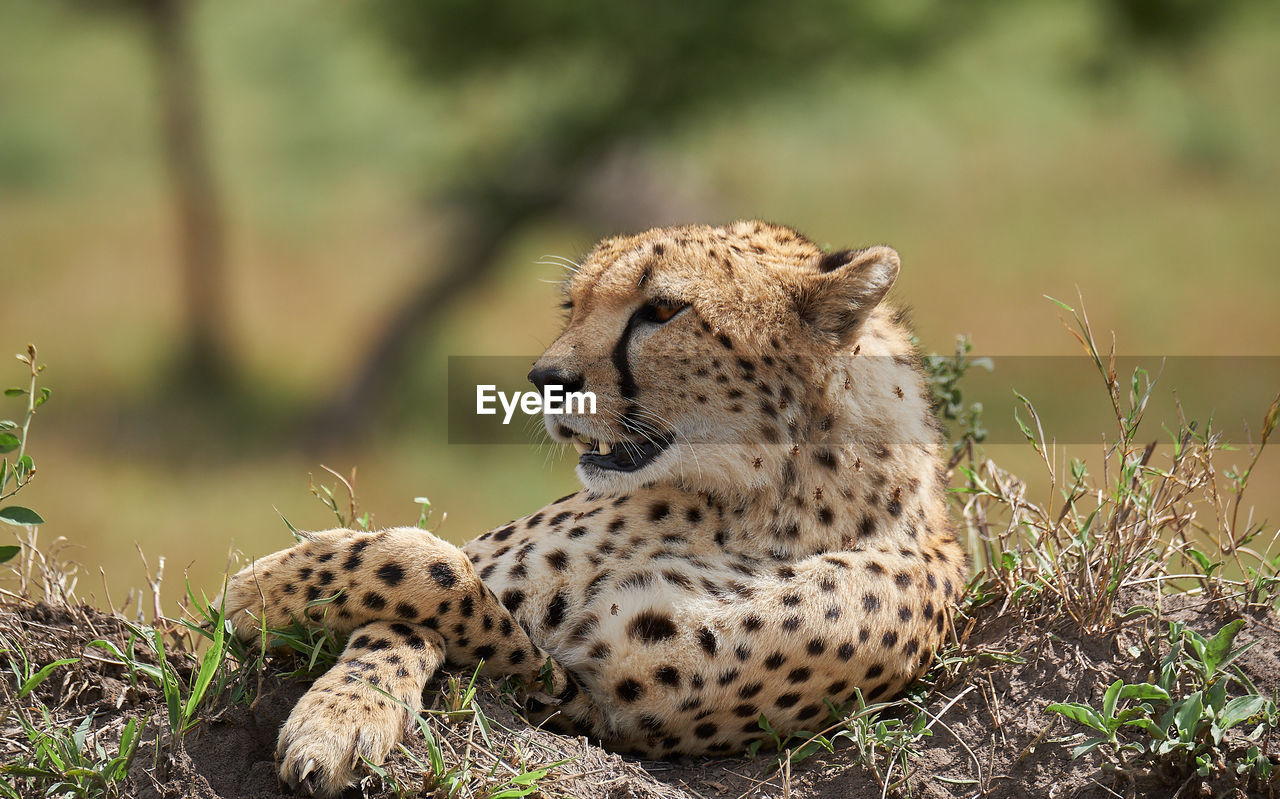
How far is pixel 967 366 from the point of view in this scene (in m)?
3.36

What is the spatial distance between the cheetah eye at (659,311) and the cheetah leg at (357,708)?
2.47ft

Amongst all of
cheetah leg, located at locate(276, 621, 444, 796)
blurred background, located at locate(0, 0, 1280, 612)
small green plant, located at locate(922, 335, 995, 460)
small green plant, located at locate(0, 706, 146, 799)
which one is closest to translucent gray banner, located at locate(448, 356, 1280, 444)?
blurred background, located at locate(0, 0, 1280, 612)

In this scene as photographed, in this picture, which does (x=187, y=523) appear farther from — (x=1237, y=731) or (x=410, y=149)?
(x=1237, y=731)

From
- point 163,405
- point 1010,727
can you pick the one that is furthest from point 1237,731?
point 163,405

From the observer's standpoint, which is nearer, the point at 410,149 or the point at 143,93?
the point at 410,149

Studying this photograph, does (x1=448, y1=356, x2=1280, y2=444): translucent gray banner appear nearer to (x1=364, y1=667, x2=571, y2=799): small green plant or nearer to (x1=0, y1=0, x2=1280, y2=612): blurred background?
(x1=0, y1=0, x2=1280, y2=612): blurred background

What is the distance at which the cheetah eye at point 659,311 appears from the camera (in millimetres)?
2430

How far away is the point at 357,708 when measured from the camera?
75.7 inches

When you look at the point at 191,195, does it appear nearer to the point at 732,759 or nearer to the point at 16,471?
the point at 16,471

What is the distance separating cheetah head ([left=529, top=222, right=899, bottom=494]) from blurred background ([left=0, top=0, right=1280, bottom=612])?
175 inches

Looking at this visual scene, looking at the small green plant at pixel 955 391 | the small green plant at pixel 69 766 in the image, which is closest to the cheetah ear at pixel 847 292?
the small green plant at pixel 955 391

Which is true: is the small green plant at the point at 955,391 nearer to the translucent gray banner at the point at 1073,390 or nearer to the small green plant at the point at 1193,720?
the small green plant at the point at 1193,720

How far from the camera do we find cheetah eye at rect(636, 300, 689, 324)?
243cm

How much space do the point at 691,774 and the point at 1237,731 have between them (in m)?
0.97
